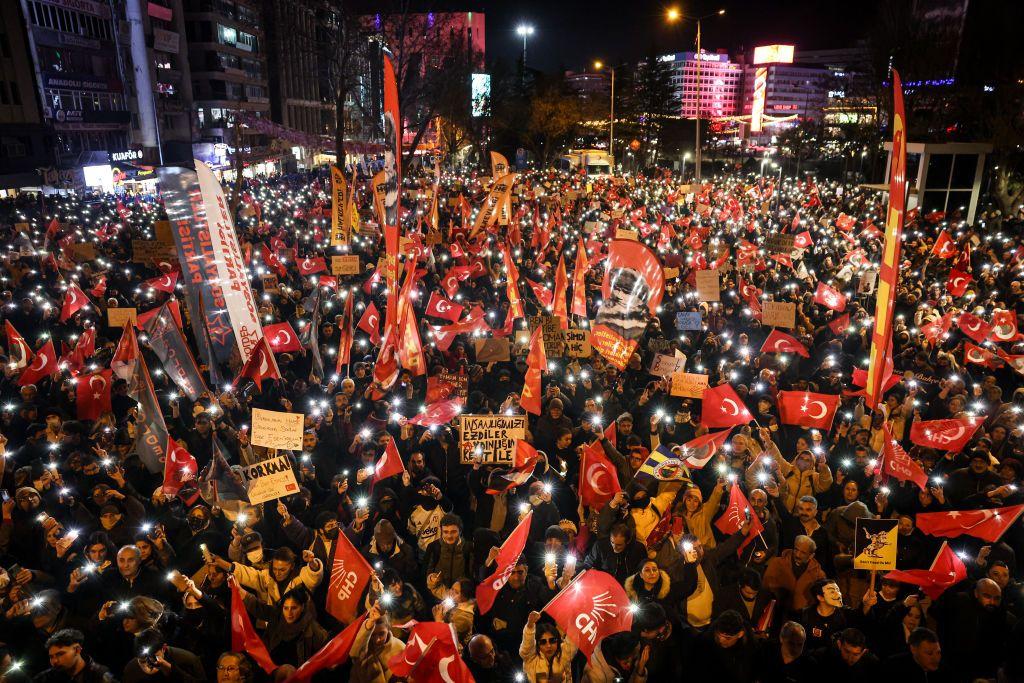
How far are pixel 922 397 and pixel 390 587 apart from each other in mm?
7144

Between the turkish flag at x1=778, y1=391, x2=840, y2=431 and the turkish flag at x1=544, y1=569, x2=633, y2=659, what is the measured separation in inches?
159

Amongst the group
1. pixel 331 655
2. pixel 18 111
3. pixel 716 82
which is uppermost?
pixel 716 82

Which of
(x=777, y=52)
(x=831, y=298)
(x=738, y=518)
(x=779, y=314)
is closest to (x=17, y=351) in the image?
(x=738, y=518)

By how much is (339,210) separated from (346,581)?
47.4ft

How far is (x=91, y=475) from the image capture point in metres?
6.70

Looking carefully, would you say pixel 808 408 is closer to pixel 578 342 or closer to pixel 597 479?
pixel 597 479

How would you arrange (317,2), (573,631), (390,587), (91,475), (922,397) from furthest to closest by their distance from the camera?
1. (317,2)
2. (922,397)
3. (91,475)
4. (390,587)
5. (573,631)

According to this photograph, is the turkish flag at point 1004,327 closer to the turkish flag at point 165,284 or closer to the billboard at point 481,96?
the turkish flag at point 165,284

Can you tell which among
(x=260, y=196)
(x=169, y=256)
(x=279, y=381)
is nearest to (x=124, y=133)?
(x=260, y=196)

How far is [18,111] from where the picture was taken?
38.1 meters

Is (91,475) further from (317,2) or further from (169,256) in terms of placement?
(317,2)

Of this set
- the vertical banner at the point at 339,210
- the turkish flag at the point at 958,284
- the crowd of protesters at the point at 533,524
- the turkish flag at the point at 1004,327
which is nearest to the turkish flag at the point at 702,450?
the crowd of protesters at the point at 533,524

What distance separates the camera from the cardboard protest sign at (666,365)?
9.12 metres

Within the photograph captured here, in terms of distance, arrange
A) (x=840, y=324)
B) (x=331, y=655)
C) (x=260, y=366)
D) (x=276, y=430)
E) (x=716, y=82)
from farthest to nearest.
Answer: (x=716, y=82) → (x=840, y=324) → (x=260, y=366) → (x=276, y=430) → (x=331, y=655)
